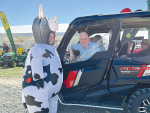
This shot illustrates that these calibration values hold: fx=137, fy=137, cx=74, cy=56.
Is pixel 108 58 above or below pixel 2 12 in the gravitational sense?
below

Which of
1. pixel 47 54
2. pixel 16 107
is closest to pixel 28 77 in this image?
pixel 47 54

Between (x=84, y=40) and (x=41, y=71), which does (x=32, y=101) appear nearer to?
(x=41, y=71)

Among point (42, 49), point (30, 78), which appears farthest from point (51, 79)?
point (42, 49)

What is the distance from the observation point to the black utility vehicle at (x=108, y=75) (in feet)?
7.28

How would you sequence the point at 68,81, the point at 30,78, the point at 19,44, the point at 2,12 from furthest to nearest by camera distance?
the point at 19,44 < the point at 2,12 < the point at 68,81 < the point at 30,78

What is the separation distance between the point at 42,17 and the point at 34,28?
21 cm

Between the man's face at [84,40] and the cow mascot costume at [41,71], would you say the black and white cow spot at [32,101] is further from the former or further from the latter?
the man's face at [84,40]

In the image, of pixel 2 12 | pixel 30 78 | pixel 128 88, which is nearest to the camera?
pixel 30 78

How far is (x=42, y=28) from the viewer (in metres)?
2.14

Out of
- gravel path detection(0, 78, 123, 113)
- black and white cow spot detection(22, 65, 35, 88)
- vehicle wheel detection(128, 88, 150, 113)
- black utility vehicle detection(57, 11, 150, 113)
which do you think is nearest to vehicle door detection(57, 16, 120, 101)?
black utility vehicle detection(57, 11, 150, 113)

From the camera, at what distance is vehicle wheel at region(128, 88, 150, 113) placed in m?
2.18

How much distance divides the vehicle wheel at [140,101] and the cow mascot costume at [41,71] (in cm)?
123

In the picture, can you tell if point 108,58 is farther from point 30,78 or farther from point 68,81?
point 30,78

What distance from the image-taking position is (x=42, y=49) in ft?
6.88
